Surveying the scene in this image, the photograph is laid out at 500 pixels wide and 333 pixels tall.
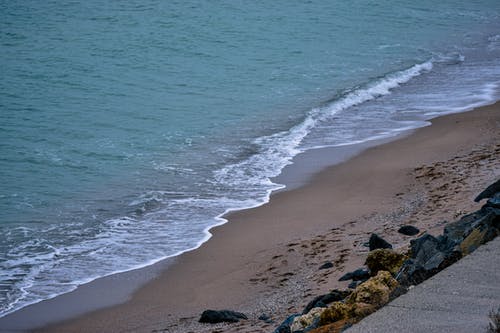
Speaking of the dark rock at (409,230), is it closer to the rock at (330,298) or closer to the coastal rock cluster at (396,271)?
the coastal rock cluster at (396,271)

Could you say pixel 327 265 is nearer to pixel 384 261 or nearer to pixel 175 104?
pixel 384 261

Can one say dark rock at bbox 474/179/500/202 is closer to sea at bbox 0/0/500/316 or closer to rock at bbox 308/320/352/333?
sea at bbox 0/0/500/316

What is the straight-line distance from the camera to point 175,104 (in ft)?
74.9

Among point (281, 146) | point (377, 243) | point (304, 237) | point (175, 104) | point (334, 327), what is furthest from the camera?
point (175, 104)

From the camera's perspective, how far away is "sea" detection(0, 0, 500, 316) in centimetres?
1292

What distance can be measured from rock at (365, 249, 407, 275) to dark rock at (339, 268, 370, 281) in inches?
17.9

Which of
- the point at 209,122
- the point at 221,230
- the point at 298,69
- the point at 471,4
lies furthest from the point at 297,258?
the point at 471,4

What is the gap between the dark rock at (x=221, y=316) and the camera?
28.6ft

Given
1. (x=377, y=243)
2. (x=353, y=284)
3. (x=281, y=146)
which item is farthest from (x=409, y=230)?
(x=281, y=146)

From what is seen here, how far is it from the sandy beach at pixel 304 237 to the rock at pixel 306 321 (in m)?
1.15

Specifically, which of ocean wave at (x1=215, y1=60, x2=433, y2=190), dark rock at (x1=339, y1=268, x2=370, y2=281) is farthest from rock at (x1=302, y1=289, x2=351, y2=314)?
ocean wave at (x1=215, y1=60, x2=433, y2=190)

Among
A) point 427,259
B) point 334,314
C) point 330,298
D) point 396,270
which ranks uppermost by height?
point 427,259

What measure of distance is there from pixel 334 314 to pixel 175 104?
55.2 ft

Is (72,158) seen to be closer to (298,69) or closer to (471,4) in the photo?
(298,69)
